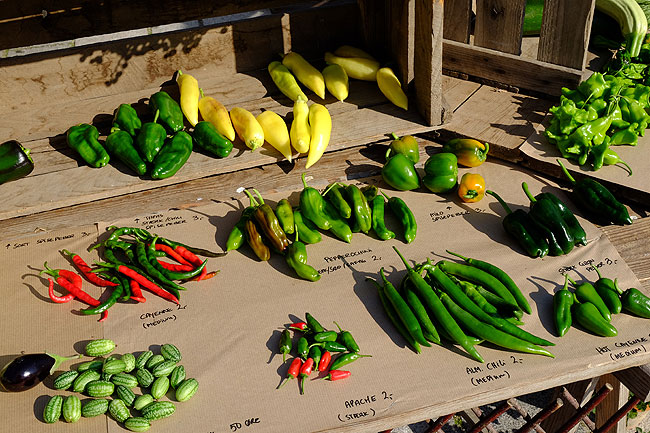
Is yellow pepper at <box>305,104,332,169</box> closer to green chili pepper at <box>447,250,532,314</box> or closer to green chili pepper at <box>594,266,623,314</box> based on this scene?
green chili pepper at <box>447,250,532,314</box>

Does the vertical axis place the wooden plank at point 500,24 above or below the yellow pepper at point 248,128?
above

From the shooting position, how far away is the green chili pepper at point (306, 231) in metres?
3.50

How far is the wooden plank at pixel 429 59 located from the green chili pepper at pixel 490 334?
1.54 meters

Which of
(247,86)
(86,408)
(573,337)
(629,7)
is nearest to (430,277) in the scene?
(573,337)

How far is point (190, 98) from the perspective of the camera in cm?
417

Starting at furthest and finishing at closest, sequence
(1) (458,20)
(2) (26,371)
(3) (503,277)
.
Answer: (1) (458,20), (3) (503,277), (2) (26,371)

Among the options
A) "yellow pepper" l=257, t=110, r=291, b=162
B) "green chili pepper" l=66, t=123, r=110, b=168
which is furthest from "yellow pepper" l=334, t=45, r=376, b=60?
"green chili pepper" l=66, t=123, r=110, b=168

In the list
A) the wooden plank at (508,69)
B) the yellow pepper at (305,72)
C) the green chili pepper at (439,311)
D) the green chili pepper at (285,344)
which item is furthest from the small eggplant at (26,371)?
the wooden plank at (508,69)

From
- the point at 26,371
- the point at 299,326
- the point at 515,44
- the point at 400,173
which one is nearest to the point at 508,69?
the point at 515,44

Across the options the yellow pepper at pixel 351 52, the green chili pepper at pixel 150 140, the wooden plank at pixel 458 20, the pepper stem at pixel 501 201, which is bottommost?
the pepper stem at pixel 501 201

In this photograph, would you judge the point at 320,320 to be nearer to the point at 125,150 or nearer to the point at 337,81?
the point at 125,150

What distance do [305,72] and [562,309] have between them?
237 cm

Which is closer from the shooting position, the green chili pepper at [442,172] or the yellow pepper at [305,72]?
the green chili pepper at [442,172]

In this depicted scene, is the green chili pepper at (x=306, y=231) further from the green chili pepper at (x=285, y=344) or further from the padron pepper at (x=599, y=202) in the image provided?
the padron pepper at (x=599, y=202)
